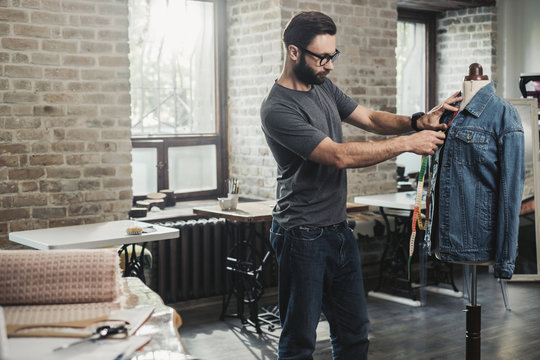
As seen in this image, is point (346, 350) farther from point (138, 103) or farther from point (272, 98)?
point (138, 103)

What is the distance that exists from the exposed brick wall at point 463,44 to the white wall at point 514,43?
7 centimetres

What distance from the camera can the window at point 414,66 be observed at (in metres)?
6.85

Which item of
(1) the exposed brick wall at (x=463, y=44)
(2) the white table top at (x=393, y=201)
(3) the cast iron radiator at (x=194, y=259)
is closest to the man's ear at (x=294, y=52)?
(3) the cast iron radiator at (x=194, y=259)

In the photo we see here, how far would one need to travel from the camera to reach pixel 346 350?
2643mm

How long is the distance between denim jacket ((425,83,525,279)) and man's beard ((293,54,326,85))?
1.73 feet

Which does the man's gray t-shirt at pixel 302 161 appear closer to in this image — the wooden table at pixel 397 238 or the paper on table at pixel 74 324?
the paper on table at pixel 74 324

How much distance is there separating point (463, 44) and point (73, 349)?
6149 mm

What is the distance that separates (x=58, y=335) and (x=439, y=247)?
1.50 meters

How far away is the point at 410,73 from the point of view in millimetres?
6938

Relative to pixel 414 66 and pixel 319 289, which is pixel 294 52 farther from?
pixel 414 66

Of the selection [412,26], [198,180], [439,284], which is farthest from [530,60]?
[198,180]

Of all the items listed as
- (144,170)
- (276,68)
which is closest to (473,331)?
(276,68)

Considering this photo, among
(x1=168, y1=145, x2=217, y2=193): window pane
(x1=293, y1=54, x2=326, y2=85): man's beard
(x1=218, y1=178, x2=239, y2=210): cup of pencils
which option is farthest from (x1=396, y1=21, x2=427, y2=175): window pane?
(x1=293, y1=54, x2=326, y2=85): man's beard

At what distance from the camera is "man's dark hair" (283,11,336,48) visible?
2.59 meters
